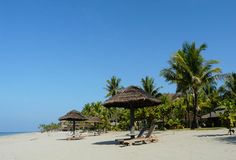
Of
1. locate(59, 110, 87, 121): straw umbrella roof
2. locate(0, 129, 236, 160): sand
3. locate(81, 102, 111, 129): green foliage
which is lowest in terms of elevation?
locate(0, 129, 236, 160): sand

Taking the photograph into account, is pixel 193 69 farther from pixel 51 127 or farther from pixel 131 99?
pixel 51 127

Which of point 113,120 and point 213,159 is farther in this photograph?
point 113,120

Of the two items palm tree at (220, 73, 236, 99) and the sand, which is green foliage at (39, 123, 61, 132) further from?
the sand

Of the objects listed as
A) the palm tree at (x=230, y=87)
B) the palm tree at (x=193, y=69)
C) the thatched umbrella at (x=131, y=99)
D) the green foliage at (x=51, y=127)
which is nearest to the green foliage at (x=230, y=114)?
the thatched umbrella at (x=131, y=99)

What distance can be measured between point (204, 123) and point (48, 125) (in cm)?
4211

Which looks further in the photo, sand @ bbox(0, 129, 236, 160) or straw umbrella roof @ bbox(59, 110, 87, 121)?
straw umbrella roof @ bbox(59, 110, 87, 121)

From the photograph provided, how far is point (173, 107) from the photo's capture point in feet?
105

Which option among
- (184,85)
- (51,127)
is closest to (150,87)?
(184,85)

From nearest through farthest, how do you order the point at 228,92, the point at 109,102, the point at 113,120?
1. the point at 109,102
2. the point at 228,92
3. the point at 113,120

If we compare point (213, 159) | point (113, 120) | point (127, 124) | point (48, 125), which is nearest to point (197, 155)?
point (213, 159)

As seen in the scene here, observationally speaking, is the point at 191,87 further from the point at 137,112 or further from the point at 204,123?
the point at 204,123

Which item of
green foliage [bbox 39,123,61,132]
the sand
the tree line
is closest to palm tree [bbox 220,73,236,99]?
the tree line

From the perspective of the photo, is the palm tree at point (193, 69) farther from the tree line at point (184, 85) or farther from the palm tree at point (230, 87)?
the palm tree at point (230, 87)

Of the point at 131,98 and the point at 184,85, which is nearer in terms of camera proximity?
the point at 131,98
